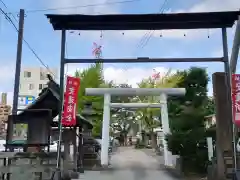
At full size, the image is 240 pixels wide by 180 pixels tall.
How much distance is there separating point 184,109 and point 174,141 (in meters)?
1.65

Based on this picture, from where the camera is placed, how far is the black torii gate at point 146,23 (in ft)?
32.3

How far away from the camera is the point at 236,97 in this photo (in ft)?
31.6

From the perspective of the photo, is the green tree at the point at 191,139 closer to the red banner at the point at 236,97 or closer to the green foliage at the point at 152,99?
the red banner at the point at 236,97

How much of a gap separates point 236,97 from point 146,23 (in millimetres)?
3555

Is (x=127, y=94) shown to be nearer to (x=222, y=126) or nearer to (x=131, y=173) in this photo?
(x=131, y=173)

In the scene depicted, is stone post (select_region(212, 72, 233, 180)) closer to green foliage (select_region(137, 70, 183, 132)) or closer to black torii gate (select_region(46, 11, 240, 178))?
black torii gate (select_region(46, 11, 240, 178))

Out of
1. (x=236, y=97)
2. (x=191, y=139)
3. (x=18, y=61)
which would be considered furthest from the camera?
(x=191, y=139)

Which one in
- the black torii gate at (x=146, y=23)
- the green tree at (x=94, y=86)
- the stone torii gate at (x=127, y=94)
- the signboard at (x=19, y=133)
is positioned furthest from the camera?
the green tree at (x=94, y=86)

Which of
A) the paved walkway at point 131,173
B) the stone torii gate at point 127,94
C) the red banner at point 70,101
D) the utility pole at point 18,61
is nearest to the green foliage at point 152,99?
the stone torii gate at point 127,94

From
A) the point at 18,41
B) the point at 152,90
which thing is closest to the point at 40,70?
the point at 152,90

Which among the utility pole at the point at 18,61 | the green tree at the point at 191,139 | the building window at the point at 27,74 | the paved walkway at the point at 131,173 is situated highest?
the building window at the point at 27,74

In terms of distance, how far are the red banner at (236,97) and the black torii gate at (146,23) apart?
0.57 ft

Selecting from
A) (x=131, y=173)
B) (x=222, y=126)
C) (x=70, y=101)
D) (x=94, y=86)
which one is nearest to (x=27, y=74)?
(x=94, y=86)

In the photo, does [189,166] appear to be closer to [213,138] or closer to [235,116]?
[213,138]
